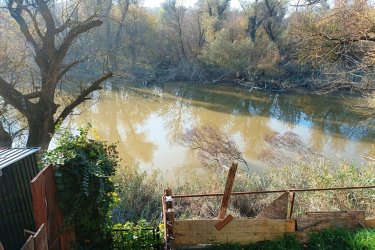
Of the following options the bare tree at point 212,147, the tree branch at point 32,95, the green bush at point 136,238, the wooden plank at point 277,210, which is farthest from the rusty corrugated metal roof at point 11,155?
the bare tree at point 212,147

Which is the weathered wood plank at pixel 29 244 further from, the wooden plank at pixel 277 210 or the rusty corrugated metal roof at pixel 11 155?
the wooden plank at pixel 277 210

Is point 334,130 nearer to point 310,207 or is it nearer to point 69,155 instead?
point 310,207

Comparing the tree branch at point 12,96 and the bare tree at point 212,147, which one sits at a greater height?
the tree branch at point 12,96

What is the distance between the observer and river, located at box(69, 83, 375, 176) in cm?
1453

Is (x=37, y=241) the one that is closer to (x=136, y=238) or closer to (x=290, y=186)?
(x=136, y=238)

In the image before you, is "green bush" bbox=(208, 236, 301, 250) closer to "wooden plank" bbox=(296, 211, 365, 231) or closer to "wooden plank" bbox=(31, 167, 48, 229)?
"wooden plank" bbox=(296, 211, 365, 231)

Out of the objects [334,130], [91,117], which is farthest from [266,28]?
[91,117]

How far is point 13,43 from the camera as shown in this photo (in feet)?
42.3

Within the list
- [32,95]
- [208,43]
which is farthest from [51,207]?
[208,43]

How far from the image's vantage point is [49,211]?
13.7ft

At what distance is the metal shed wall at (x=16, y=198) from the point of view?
13.7 feet

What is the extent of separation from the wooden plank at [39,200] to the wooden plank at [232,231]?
6.60 feet

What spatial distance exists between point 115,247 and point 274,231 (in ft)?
8.22

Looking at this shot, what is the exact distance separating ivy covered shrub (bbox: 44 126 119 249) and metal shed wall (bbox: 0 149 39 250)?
15.0 inches
